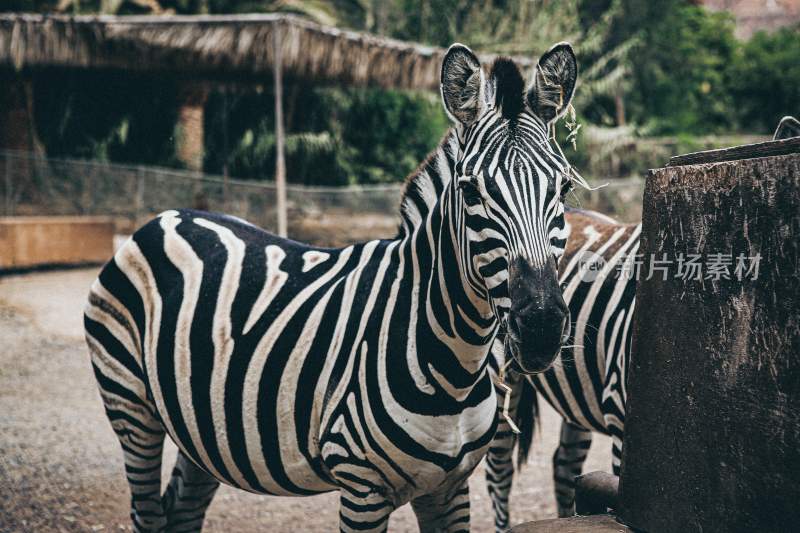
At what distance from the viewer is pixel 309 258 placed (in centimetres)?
292

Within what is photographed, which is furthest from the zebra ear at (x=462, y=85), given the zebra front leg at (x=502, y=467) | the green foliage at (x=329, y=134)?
the green foliage at (x=329, y=134)

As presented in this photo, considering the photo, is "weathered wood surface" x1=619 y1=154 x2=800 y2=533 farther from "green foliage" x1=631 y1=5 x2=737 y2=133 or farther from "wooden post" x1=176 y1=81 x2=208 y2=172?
"green foliage" x1=631 y1=5 x2=737 y2=133

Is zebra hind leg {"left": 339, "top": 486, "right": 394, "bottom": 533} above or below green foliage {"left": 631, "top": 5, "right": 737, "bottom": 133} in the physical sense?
below

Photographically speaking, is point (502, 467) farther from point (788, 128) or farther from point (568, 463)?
point (788, 128)

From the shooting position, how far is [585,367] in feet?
12.0

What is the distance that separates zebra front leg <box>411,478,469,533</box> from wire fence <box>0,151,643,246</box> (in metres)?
8.97

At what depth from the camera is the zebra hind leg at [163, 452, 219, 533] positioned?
11.1 feet

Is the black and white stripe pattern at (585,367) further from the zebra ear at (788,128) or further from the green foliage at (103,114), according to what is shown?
the green foliage at (103,114)

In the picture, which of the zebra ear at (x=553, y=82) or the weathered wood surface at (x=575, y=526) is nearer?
the weathered wood surface at (x=575, y=526)

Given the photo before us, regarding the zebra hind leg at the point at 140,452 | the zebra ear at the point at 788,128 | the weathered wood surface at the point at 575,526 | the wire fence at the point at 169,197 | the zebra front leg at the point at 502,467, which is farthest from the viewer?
the wire fence at the point at 169,197

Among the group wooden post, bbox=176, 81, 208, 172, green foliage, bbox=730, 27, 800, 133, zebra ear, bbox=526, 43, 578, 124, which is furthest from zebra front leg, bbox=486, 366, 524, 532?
green foliage, bbox=730, 27, 800, 133

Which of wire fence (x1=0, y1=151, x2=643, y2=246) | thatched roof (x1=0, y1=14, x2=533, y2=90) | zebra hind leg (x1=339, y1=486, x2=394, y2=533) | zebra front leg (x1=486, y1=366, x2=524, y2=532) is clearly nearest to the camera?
zebra hind leg (x1=339, y1=486, x2=394, y2=533)

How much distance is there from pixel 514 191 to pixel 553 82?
1.69 feet

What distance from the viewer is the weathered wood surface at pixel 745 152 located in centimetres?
134
